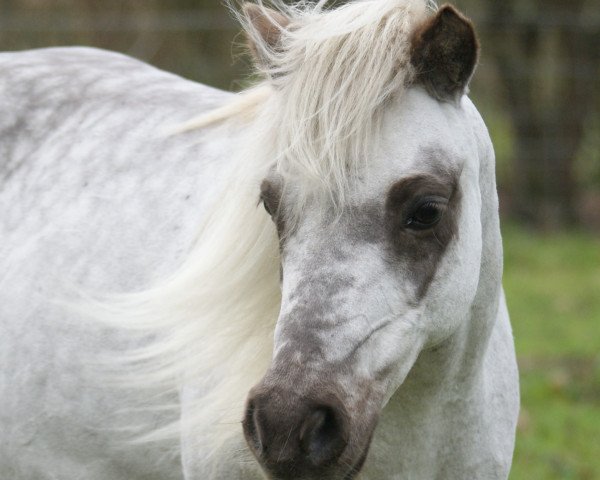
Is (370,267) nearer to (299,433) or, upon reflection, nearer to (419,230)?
(419,230)

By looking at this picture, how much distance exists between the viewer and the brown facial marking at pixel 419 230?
8.04 ft

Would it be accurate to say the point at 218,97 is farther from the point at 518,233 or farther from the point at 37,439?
the point at 518,233

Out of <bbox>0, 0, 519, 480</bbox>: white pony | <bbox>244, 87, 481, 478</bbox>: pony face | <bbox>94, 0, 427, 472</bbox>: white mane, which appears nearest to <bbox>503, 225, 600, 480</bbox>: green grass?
<bbox>0, 0, 519, 480</bbox>: white pony

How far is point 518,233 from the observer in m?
11.8

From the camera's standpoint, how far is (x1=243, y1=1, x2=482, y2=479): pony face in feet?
7.49

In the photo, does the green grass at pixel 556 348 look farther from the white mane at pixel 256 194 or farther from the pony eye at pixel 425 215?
the pony eye at pixel 425 215

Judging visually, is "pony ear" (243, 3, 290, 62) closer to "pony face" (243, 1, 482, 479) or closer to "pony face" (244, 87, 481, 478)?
"pony face" (243, 1, 482, 479)

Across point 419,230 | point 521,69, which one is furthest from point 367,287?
point 521,69

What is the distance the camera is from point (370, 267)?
2.41 m

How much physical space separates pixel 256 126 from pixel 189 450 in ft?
3.01

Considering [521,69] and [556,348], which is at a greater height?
[521,69]

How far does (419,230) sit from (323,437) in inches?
21.2

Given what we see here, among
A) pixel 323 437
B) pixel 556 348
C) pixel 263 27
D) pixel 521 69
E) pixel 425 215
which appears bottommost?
pixel 556 348

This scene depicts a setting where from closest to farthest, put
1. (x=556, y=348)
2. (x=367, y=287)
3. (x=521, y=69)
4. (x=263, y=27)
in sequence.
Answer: (x=367, y=287) < (x=263, y=27) < (x=556, y=348) < (x=521, y=69)
